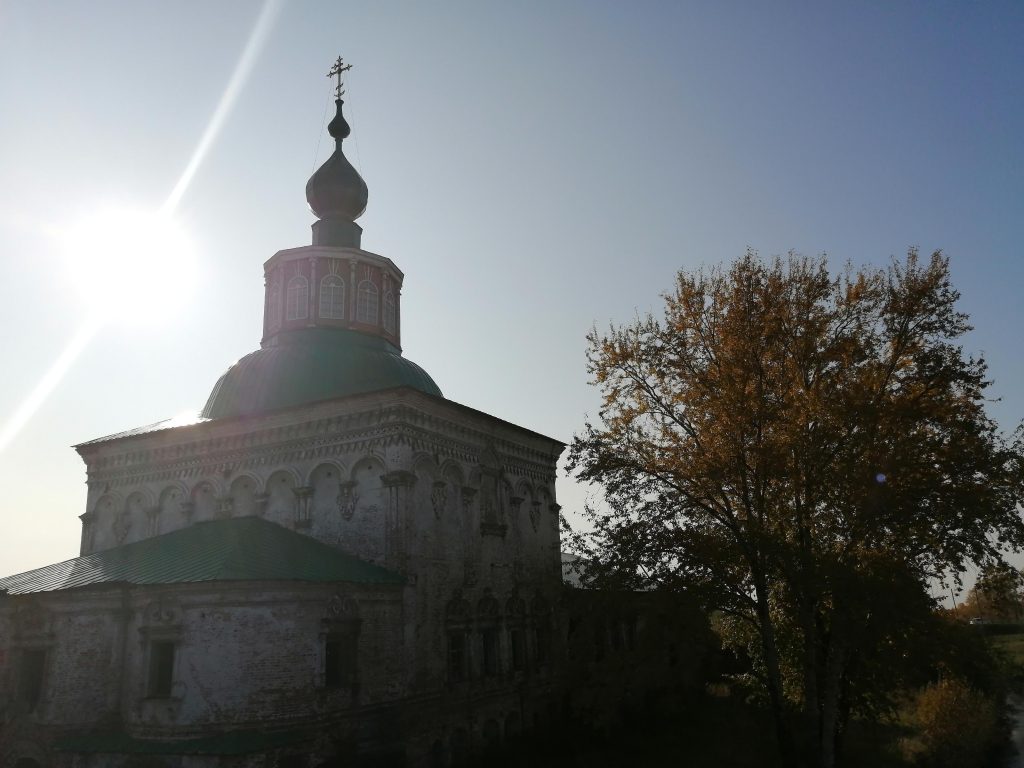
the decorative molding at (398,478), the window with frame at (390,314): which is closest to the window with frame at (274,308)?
the window with frame at (390,314)

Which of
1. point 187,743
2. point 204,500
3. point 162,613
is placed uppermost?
point 204,500

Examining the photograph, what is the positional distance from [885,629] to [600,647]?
6.13 m

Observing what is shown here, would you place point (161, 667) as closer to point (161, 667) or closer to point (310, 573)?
point (161, 667)

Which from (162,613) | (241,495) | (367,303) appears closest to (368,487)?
(241,495)

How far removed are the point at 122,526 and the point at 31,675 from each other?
6.54m

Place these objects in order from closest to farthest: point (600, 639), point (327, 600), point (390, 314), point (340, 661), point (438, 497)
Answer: point (327, 600) < point (340, 661) < point (600, 639) < point (438, 497) < point (390, 314)

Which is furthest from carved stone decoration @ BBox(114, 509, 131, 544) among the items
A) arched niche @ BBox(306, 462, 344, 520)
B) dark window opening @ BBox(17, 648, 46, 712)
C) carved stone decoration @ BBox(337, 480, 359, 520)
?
carved stone decoration @ BBox(337, 480, 359, 520)

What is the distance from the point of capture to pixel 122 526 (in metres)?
22.2

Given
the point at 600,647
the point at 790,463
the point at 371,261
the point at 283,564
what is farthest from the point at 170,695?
the point at 371,261

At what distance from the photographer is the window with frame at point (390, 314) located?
25.2 metres

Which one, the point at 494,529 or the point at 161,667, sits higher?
the point at 494,529

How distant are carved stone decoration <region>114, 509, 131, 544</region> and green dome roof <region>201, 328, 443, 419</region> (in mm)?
3751

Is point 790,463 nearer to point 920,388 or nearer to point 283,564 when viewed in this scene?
point 920,388

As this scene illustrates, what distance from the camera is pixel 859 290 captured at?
14922mm
